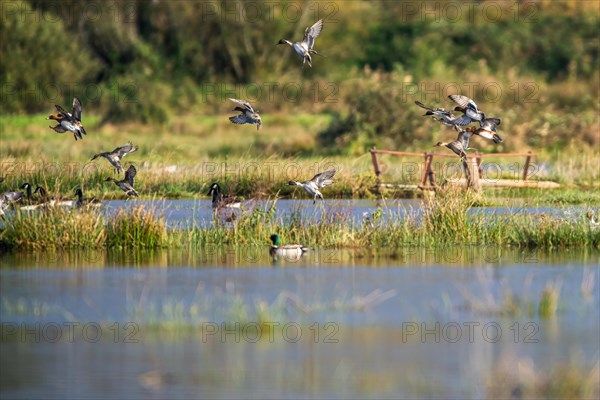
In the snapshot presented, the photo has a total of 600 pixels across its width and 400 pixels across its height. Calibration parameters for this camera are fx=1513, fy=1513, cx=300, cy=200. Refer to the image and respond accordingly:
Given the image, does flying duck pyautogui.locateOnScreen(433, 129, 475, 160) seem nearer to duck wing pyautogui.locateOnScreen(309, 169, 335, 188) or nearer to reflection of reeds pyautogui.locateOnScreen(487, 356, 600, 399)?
duck wing pyautogui.locateOnScreen(309, 169, 335, 188)

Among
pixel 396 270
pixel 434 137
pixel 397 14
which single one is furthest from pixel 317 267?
pixel 397 14

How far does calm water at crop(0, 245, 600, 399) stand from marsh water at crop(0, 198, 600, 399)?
3 cm

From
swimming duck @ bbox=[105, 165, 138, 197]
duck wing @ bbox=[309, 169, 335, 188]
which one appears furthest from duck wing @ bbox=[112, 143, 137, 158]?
duck wing @ bbox=[309, 169, 335, 188]

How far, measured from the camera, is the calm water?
14422mm

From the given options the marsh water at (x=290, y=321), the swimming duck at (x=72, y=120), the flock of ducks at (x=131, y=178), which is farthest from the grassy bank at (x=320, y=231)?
the swimming duck at (x=72, y=120)

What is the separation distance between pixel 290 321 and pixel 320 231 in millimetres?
→ 5728

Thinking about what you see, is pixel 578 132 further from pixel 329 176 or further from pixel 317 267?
pixel 317 267

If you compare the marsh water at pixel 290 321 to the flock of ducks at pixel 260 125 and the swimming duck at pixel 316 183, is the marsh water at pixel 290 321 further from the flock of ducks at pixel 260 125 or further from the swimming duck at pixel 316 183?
the swimming duck at pixel 316 183

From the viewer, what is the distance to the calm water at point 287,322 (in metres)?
14.4

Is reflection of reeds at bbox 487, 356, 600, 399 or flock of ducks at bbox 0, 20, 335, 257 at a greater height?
flock of ducks at bbox 0, 20, 335, 257

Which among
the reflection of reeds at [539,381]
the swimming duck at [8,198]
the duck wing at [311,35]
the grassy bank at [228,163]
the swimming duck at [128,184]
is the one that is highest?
the duck wing at [311,35]

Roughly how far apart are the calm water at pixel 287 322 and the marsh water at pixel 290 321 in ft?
0.09

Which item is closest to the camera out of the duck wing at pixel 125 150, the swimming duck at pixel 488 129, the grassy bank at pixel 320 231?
the grassy bank at pixel 320 231

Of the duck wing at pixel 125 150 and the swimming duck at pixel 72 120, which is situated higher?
the swimming duck at pixel 72 120
